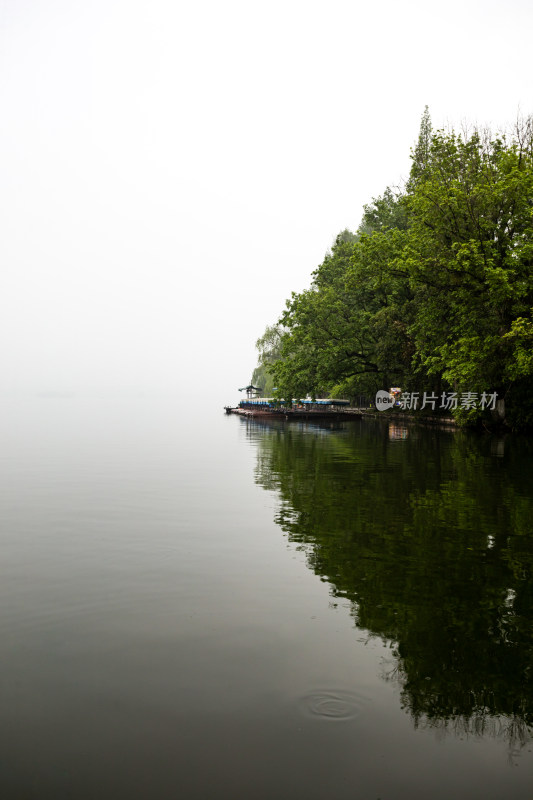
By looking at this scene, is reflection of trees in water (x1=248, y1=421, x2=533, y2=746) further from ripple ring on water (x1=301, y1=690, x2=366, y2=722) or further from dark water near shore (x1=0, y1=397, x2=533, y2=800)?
ripple ring on water (x1=301, y1=690, x2=366, y2=722)

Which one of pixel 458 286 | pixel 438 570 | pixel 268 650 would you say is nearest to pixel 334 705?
pixel 268 650

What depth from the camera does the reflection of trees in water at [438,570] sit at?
5.61 metres

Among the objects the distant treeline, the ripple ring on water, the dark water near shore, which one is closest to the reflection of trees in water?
the dark water near shore

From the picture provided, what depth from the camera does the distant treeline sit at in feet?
116

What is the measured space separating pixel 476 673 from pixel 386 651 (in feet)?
3.07

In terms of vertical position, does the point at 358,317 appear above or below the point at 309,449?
above

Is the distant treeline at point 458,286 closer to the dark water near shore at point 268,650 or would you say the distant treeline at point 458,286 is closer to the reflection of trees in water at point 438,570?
the reflection of trees in water at point 438,570

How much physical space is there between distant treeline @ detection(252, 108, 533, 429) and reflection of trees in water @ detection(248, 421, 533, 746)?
51.3 ft

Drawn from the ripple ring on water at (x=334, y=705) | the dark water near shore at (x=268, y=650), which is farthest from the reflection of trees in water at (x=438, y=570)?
the ripple ring on water at (x=334, y=705)

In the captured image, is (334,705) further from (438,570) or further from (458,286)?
(458,286)

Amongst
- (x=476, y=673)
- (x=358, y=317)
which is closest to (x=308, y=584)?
(x=476, y=673)

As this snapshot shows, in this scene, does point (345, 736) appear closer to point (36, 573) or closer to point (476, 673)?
point (476, 673)

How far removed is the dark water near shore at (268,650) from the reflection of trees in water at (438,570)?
39 millimetres

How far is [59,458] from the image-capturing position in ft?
93.7
